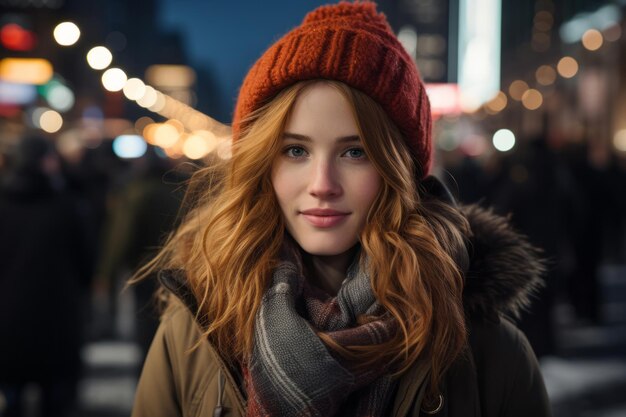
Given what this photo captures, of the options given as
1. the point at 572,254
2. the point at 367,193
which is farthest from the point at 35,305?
the point at 572,254

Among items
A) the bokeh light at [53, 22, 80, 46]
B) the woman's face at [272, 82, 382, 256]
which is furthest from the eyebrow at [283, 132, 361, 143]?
the bokeh light at [53, 22, 80, 46]

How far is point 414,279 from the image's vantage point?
2480mm

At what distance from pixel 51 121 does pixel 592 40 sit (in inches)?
1317

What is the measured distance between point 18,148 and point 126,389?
2.82 meters

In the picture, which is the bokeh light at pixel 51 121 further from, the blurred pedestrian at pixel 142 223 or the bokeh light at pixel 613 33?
the blurred pedestrian at pixel 142 223

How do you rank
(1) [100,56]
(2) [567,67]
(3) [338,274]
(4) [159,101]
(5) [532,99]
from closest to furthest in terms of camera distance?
(3) [338,274], (1) [100,56], (2) [567,67], (5) [532,99], (4) [159,101]

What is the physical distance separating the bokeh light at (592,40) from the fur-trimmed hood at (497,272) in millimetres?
32814

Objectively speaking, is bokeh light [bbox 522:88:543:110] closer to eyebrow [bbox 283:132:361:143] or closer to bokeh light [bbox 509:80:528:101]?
bokeh light [bbox 509:80:528:101]

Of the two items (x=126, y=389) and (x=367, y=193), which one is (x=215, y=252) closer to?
(x=367, y=193)

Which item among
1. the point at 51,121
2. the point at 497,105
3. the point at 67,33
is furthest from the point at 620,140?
the point at 497,105

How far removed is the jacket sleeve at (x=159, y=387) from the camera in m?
2.62

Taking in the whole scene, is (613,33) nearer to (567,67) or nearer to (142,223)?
(567,67)

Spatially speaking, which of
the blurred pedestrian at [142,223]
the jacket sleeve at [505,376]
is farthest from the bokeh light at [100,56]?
Result: the jacket sleeve at [505,376]

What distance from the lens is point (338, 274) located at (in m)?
2.69
